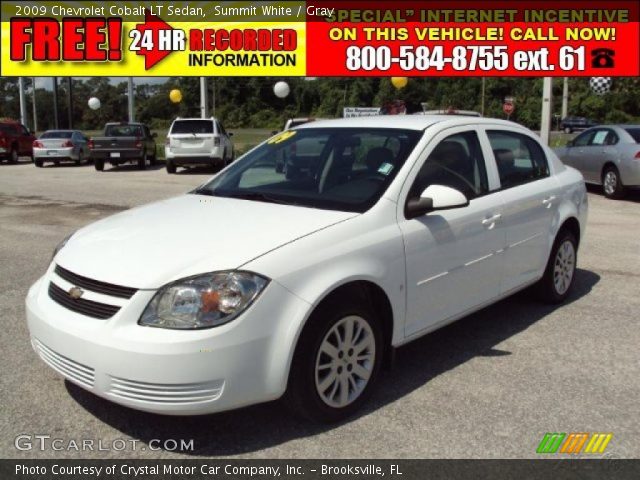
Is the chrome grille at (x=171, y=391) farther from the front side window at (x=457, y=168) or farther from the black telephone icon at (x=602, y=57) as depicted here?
the black telephone icon at (x=602, y=57)

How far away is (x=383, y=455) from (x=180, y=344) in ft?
3.64

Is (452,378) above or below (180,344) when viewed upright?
below

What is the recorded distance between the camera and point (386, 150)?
4.32 meters

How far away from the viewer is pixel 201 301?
3.13 meters

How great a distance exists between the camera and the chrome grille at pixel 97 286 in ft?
10.5

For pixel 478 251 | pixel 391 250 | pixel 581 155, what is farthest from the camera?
pixel 581 155

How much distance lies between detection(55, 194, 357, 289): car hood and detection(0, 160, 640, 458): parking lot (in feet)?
0.61

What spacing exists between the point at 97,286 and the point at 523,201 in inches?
125

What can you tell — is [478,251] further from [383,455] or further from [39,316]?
[39,316]

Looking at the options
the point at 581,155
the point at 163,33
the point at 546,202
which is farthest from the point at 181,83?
the point at 546,202

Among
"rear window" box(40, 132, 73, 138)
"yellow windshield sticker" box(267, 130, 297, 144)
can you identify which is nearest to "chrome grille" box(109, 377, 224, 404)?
"yellow windshield sticker" box(267, 130, 297, 144)

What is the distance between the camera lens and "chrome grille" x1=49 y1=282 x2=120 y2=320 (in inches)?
126

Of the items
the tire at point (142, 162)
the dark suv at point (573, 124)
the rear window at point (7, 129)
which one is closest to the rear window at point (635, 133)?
the tire at point (142, 162)

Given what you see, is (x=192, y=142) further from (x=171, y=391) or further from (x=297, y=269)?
(x=171, y=391)
